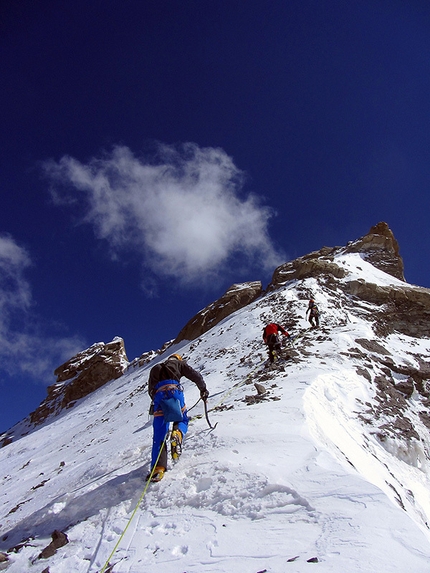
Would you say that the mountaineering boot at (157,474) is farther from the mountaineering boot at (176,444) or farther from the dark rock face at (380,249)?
the dark rock face at (380,249)

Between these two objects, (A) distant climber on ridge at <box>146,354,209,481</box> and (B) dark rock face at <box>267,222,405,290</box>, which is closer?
(A) distant climber on ridge at <box>146,354,209,481</box>

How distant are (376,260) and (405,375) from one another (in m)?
30.7

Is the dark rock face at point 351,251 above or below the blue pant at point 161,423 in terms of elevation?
above

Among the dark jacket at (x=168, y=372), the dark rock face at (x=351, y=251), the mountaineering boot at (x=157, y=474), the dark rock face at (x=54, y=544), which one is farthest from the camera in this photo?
the dark rock face at (x=351, y=251)

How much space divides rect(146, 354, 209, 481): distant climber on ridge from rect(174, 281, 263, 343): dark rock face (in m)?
33.0

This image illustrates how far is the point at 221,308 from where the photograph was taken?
4162cm

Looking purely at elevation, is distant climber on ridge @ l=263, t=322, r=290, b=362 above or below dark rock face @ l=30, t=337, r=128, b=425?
below

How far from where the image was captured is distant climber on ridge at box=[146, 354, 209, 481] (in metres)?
4.91

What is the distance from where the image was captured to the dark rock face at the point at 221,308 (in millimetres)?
39906

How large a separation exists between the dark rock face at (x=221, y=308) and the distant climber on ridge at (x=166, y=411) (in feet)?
108

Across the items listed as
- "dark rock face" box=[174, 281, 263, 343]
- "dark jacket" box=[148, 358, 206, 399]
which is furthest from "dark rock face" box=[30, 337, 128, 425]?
"dark jacket" box=[148, 358, 206, 399]

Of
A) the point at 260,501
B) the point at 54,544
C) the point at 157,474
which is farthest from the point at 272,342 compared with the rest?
the point at 54,544

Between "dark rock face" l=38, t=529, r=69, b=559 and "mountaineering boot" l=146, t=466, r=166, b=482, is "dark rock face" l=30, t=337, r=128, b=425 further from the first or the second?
"dark rock face" l=38, t=529, r=69, b=559

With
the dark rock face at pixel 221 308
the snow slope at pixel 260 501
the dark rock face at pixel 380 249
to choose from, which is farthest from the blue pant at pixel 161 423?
the dark rock face at pixel 380 249
